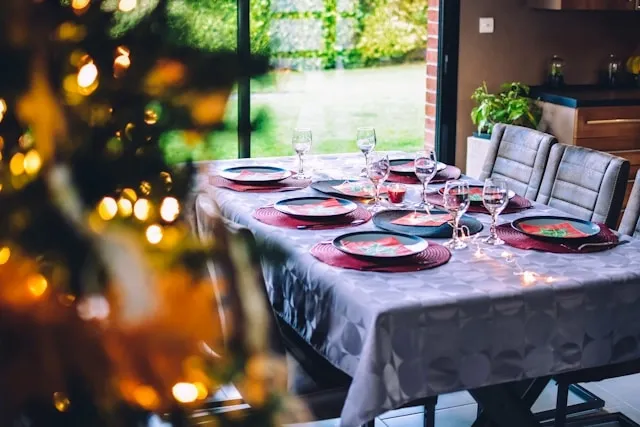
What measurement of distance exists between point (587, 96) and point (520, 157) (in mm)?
1649

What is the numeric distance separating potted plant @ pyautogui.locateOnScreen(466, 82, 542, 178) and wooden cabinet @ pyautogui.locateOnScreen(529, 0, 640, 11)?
17.6 inches

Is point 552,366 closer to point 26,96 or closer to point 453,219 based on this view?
point 453,219

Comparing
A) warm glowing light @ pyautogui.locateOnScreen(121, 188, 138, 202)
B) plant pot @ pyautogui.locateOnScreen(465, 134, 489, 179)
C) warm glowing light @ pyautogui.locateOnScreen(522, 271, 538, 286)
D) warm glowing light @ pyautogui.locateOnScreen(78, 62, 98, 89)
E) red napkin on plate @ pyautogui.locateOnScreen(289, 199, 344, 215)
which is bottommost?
plant pot @ pyautogui.locateOnScreen(465, 134, 489, 179)

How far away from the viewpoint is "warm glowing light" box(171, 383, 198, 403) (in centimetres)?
81

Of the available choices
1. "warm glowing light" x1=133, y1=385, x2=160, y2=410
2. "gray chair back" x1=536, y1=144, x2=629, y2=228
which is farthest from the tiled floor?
"warm glowing light" x1=133, y1=385, x2=160, y2=410

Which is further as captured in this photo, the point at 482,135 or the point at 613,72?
the point at 613,72

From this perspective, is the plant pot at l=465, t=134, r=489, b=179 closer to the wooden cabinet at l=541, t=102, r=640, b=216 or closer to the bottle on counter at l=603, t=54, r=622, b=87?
the wooden cabinet at l=541, t=102, r=640, b=216

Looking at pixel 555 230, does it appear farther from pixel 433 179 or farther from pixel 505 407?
pixel 433 179

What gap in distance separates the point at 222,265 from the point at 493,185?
169cm

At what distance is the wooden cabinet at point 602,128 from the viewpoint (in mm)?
4805

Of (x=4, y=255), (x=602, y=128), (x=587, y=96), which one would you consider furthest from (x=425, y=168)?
(x=587, y=96)

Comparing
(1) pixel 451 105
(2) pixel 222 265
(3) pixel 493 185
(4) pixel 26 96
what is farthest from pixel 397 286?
(1) pixel 451 105

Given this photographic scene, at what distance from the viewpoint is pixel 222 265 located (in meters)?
0.82

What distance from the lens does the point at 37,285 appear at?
75 cm
